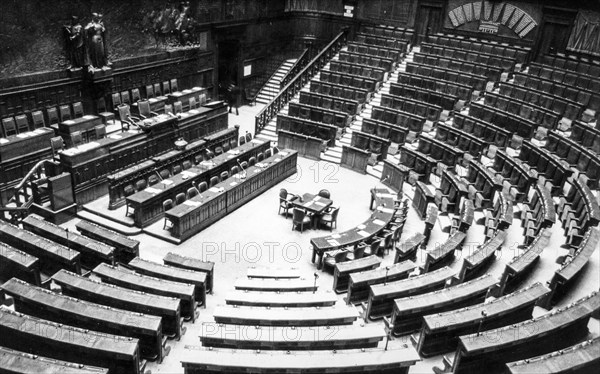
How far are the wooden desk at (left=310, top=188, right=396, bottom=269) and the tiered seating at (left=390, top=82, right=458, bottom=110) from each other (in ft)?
21.4

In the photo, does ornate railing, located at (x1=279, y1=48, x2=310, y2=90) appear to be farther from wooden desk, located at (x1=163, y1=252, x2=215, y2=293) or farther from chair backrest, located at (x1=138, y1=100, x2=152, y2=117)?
wooden desk, located at (x1=163, y1=252, x2=215, y2=293)

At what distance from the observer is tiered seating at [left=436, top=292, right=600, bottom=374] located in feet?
21.7

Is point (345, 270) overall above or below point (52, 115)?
below

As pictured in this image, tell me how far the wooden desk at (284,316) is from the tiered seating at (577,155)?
8752 mm

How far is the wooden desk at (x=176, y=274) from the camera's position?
866 cm

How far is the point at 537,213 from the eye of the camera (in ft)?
37.5

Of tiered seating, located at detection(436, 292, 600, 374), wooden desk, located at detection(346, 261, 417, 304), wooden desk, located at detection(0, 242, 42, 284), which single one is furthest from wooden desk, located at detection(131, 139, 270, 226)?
tiered seating, located at detection(436, 292, 600, 374)

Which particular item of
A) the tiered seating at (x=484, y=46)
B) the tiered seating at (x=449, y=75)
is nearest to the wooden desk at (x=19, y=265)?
the tiered seating at (x=449, y=75)

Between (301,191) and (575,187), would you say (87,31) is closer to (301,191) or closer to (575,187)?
(301,191)

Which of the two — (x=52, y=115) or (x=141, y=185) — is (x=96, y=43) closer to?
(x=52, y=115)

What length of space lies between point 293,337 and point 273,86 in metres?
17.1

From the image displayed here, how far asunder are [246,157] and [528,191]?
8.27 metres

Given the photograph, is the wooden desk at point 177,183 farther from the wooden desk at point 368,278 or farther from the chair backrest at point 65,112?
the wooden desk at point 368,278

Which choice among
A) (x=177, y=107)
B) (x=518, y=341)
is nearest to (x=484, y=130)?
(x=518, y=341)
